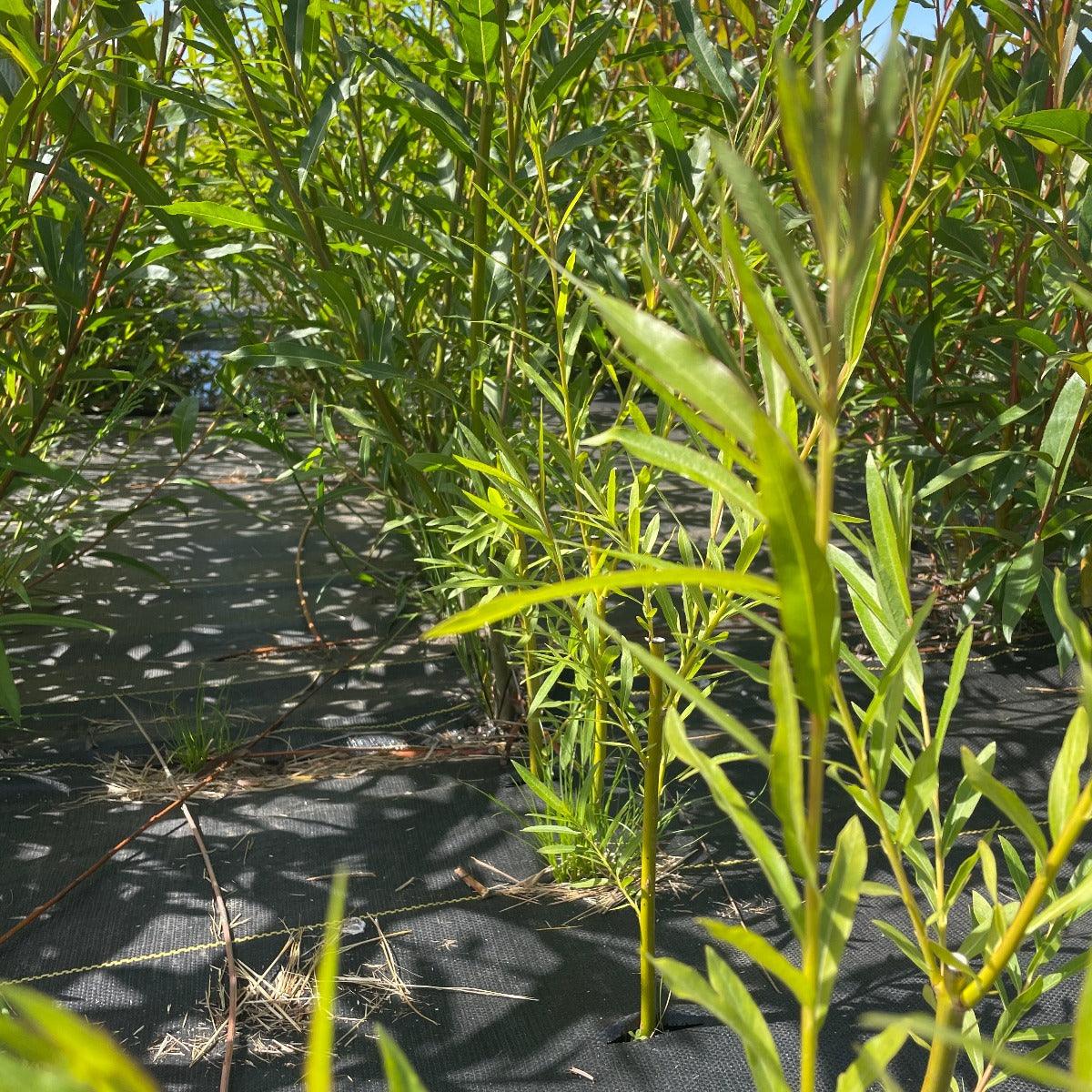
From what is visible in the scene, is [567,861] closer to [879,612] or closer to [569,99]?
[879,612]

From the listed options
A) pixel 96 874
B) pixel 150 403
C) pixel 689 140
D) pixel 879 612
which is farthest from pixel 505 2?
pixel 150 403

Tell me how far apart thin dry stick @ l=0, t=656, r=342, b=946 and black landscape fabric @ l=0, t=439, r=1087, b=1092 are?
1 cm

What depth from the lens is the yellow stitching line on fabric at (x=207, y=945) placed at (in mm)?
985

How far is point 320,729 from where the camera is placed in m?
1.45

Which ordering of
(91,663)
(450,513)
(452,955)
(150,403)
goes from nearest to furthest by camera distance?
(452,955) < (450,513) < (91,663) < (150,403)

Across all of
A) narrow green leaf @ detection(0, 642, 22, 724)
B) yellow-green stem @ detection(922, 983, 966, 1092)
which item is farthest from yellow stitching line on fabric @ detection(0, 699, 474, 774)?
yellow-green stem @ detection(922, 983, 966, 1092)

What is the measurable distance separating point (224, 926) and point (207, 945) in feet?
0.07

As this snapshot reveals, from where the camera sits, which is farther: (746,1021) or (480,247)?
(480,247)

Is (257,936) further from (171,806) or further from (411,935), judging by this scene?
(171,806)

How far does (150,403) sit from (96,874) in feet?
8.19

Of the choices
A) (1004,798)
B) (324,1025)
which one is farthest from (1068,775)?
(324,1025)

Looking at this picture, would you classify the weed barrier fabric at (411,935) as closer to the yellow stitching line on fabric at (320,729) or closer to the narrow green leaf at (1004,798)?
the yellow stitching line on fabric at (320,729)

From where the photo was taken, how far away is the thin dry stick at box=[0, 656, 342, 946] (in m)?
1.05

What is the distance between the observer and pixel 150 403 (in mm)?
3373
